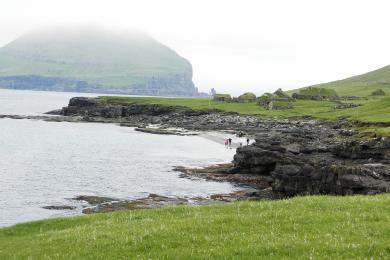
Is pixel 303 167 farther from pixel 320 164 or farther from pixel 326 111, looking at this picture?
pixel 326 111

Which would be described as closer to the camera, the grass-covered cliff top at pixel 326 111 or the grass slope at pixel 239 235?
the grass slope at pixel 239 235

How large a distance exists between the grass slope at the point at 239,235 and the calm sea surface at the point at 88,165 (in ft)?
84.4

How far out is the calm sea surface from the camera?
56869mm

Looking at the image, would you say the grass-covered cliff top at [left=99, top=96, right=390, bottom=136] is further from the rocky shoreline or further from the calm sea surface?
the calm sea surface

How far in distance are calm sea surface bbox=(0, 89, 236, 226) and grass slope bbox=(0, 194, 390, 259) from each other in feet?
84.4

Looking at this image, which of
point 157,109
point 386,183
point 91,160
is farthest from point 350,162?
point 157,109

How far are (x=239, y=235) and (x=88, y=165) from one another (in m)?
70.5

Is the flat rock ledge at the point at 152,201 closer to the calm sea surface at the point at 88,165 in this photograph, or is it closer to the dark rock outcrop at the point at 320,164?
the calm sea surface at the point at 88,165

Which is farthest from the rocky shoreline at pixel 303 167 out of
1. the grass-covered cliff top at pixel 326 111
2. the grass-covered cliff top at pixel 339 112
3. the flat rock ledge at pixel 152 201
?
the grass-covered cliff top at pixel 326 111

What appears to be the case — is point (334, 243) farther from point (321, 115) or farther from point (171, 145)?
point (321, 115)

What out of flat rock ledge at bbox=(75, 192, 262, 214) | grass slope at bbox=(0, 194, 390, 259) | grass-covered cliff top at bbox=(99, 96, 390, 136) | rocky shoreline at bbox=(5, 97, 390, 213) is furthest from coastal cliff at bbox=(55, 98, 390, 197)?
grass slope at bbox=(0, 194, 390, 259)

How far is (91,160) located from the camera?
301ft

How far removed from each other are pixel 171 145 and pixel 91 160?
2924 cm

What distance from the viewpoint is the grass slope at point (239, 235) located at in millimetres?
15070
